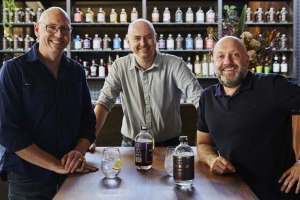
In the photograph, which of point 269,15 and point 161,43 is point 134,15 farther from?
point 269,15

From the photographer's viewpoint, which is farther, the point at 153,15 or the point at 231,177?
the point at 153,15

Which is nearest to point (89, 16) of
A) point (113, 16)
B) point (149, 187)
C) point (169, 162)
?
point (113, 16)

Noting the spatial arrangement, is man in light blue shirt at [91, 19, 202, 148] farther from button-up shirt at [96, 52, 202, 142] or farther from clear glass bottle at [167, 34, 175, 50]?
clear glass bottle at [167, 34, 175, 50]

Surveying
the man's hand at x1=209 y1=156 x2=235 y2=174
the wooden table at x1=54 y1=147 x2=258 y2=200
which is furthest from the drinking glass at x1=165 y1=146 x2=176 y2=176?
the man's hand at x1=209 y1=156 x2=235 y2=174

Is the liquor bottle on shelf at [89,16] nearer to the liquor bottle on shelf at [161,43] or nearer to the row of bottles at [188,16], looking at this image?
the row of bottles at [188,16]

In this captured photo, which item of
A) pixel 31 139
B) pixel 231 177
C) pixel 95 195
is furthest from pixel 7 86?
pixel 231 177

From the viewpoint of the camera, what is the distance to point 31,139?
1.90 meters

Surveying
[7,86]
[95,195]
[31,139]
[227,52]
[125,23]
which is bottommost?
[95,195]

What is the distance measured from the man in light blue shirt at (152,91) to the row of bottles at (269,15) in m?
3.18

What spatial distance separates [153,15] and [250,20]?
1.28m

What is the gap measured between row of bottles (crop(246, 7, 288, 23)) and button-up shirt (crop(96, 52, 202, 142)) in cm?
318

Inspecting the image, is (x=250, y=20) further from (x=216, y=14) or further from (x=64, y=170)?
(x=64, y=170)

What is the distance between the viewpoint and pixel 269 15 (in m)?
5.64

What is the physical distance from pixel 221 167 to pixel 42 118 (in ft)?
2.75
